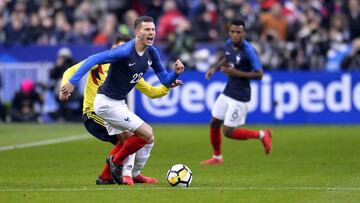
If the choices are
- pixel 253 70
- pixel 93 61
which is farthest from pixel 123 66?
pixel 253 70

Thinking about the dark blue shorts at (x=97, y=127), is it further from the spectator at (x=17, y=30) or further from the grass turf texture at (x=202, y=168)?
the spectator at (x=17, y=30)

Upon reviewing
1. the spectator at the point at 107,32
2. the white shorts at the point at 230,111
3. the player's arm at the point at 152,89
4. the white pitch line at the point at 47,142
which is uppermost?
the player's arm at the point at 152,89

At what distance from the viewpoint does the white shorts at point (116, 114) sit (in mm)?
13414

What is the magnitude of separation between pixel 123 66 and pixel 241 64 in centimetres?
444

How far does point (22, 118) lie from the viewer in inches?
1128

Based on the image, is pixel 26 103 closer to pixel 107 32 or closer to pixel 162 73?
pixel 107 32

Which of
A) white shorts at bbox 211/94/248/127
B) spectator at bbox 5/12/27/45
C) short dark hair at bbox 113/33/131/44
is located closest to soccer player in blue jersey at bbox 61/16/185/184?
short dark hair at bbox 113/33/131/44

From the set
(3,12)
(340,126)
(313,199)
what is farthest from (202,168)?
(3,12)

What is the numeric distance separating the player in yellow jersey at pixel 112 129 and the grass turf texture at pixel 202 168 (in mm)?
289

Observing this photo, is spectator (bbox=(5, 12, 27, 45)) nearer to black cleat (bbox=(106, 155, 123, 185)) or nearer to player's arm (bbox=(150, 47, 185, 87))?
player's arm (bbox=(150, 47, 185, 87))

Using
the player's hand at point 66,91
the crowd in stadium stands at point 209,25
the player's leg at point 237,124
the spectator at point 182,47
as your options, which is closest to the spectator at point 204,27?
the crowd in stadium stands at point 209,25

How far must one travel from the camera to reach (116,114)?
1347cm

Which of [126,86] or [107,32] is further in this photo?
[107,32]

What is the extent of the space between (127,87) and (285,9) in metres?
16.3
